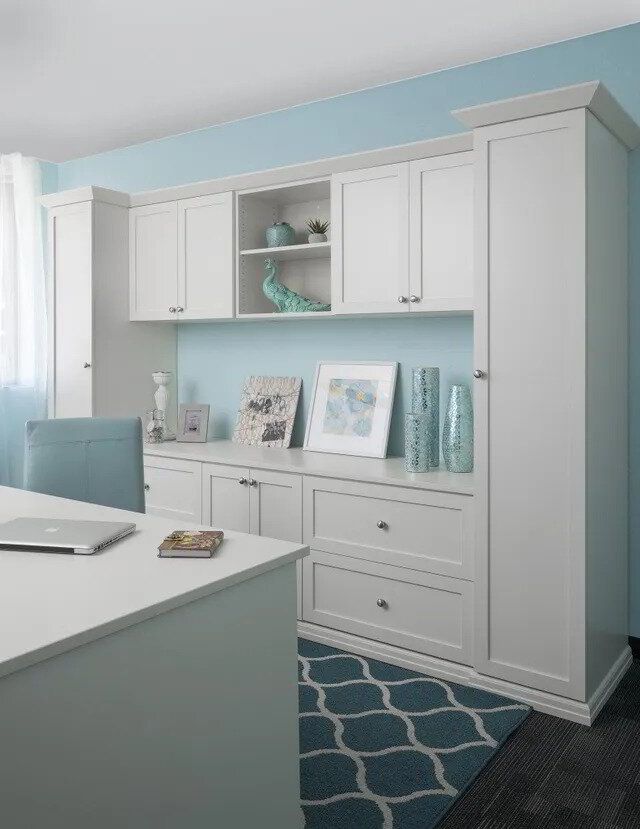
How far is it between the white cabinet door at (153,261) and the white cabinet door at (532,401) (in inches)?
76.2

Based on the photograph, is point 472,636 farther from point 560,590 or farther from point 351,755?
point 351,755

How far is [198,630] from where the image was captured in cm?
154

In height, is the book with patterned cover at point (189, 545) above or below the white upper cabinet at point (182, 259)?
below

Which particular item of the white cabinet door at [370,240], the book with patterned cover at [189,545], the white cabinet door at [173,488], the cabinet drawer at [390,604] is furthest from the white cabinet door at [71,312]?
the book with patterned cover at [189,545]

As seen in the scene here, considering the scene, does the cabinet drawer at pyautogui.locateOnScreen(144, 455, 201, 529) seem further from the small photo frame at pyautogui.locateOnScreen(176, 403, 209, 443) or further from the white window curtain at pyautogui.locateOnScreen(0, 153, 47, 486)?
the white window curtain at pyautogui.locateOnScreen(0, 153, 47, 486)

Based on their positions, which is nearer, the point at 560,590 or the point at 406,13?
the point at 560,590

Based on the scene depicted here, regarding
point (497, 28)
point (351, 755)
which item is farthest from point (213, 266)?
point (351, 755)

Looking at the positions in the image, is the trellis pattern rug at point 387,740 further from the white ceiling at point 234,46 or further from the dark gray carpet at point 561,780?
the white ceiling at point 234,46

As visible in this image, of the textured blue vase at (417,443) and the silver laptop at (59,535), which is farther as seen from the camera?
the textured blue vase at (417,443)

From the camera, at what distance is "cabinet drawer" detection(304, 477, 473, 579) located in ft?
9.52

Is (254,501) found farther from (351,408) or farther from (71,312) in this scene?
(71,312)

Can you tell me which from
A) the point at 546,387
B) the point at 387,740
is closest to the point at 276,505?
the point at 387,740

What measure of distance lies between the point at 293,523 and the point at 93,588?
6.09 ft

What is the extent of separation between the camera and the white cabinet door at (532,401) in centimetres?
255
